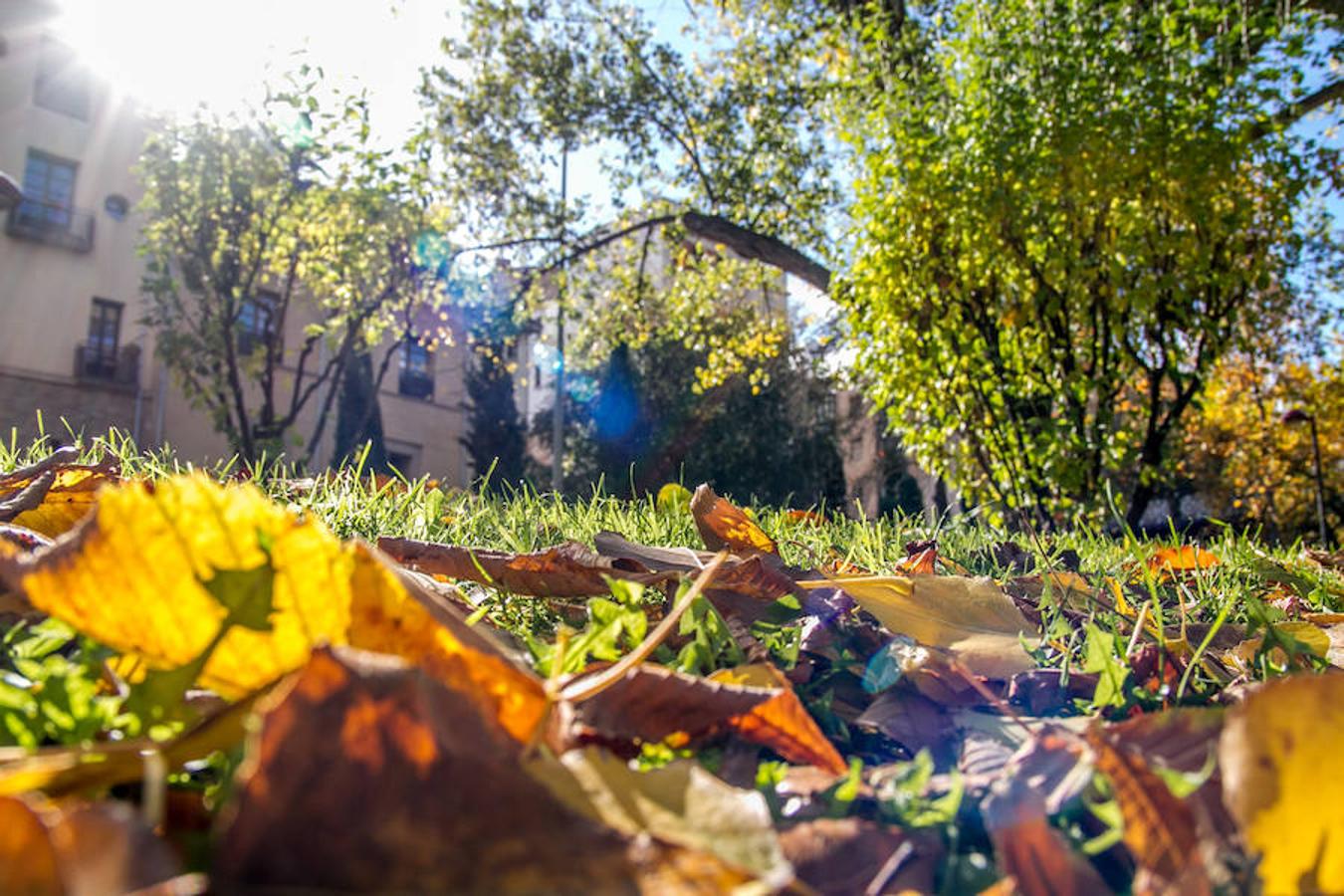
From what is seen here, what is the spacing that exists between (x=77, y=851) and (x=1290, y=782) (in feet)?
2.22

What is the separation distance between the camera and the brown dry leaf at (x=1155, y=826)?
0.55 metres

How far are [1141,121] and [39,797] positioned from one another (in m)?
7.28

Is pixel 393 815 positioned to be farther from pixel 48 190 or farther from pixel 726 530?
pixel 48 190

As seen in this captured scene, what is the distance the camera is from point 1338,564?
343cm

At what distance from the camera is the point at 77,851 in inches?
16.1

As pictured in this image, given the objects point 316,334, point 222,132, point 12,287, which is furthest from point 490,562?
point 12,287

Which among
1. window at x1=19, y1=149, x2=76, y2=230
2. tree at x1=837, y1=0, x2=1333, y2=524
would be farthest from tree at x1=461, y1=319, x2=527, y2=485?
tree at x1=837, y1=0, x2=1333, y2=524

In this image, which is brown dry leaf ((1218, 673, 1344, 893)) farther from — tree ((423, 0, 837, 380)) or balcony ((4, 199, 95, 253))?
balcony ((4, 199, 95, 253))

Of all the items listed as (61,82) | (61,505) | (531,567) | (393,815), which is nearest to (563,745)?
(393,815)

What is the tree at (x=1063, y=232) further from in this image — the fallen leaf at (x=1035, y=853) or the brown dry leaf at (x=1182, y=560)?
the fallen leaf at (x=1035, y=853)

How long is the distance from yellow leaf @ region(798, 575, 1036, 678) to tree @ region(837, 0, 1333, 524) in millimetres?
5234

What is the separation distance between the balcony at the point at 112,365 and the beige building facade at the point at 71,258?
0.09ft

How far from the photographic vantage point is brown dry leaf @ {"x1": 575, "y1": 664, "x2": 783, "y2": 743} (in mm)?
845

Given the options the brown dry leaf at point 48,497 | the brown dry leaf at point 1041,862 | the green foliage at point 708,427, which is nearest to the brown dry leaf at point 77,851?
the brown dry leaf at point 1041,862
